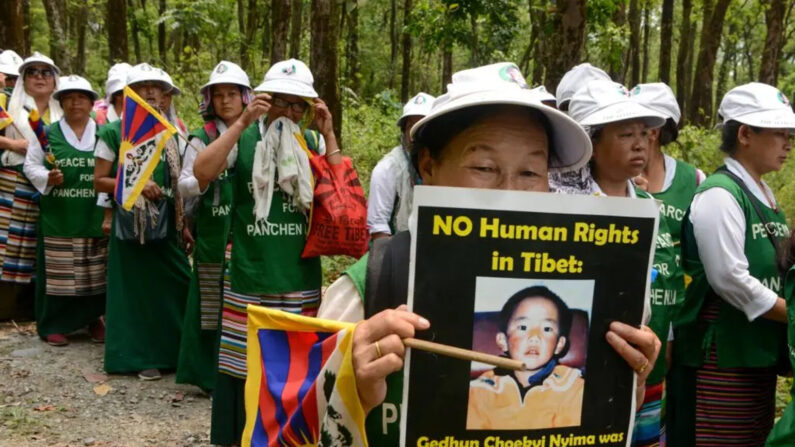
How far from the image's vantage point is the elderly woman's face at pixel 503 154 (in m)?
1.82

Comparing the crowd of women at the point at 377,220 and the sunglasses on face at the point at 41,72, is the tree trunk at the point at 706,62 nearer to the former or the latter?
the sunglasses on face at the point at 41,72

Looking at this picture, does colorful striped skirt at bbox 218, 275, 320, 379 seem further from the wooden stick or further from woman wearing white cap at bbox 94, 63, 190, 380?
the wooden stick

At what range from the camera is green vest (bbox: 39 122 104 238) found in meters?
6.84

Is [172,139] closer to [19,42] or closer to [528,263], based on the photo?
[528,263]

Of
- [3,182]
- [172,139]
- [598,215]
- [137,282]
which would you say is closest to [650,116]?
[598,215]

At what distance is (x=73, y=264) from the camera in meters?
6.96

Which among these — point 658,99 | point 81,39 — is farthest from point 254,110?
point 81,39

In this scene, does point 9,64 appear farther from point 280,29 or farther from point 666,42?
point 666,42

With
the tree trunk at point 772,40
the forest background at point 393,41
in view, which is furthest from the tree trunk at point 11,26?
the tree trunk at point 772,40

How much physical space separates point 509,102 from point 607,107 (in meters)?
2.03

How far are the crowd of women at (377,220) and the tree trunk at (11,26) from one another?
3664mm

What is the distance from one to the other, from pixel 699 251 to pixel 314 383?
231 centimetres

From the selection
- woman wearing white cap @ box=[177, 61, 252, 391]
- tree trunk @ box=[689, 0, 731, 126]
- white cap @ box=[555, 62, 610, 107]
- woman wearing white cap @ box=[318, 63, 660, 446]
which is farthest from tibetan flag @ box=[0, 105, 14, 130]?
tree trunk @ box=[689, 0, 731, 126]

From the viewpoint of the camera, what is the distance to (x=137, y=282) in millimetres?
6270
